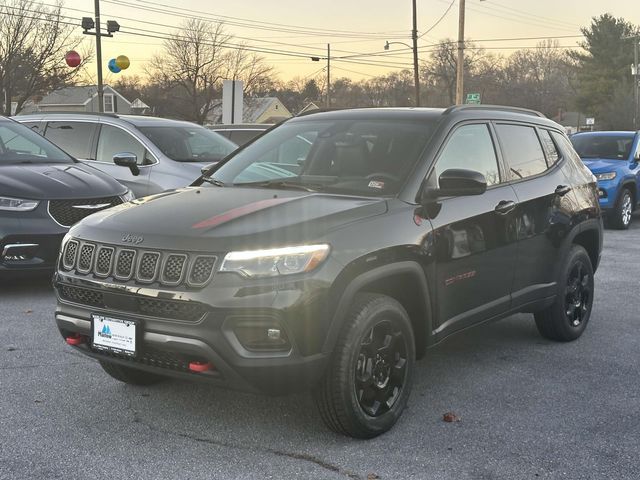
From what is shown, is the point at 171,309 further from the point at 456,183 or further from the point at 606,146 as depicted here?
the point at 606,146

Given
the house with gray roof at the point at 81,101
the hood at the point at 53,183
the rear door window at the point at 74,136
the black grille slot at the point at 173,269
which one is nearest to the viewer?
the black grille slot at the point at 173,269

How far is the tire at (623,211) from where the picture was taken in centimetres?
1264

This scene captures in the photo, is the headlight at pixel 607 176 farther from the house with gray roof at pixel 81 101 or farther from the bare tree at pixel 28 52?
the house with gray roof at pixel 81 101

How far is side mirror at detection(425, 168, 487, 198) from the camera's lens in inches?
149

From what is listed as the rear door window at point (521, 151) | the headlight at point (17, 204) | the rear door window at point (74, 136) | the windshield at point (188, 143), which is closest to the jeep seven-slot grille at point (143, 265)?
the rear door window at point (521, 151)

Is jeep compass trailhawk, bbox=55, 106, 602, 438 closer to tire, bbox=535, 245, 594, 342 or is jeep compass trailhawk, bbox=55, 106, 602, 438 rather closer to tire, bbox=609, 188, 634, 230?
tire, bbox=535, 245, 594, 342

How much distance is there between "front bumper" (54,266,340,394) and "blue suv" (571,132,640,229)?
1070 cm

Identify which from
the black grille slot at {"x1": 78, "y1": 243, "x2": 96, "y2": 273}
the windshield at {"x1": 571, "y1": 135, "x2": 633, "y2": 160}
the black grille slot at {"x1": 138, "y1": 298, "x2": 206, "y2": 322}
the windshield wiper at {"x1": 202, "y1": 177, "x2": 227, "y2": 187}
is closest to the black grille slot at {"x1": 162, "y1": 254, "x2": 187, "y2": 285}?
the black grille slot at {"x1": 138, "y1": 298, "x2": 206, "y2": 322}

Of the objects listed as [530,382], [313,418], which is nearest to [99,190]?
[313,418]

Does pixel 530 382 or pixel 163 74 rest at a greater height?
pixel 163 74

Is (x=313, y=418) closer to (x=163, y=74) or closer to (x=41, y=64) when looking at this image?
(x=41, y=64)

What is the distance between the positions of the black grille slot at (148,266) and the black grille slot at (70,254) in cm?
52

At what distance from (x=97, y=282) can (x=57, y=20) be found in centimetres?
3593

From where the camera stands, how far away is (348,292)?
3225 mm
